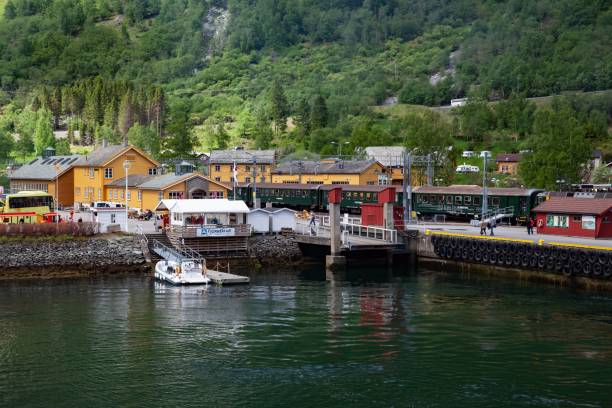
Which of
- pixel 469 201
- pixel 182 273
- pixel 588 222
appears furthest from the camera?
pixel 469 201

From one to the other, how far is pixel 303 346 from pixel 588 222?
29590mm

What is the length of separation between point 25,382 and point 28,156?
122 metres

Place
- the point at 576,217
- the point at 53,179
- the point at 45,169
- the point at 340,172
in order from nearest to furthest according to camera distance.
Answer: the point at 576,217, the point at 53,179, the point at 45,169, the point at 340,172

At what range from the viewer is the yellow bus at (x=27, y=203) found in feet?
224

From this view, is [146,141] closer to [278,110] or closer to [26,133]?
[26,133]

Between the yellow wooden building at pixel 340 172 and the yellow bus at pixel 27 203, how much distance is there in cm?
3854

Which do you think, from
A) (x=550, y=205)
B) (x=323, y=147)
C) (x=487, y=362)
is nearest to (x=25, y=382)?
(x=487, y=362)

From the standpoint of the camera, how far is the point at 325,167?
103 meters

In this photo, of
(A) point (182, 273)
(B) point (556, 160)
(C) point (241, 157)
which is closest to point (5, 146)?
(C) point (241, 157)

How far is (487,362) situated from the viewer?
33.7 meters

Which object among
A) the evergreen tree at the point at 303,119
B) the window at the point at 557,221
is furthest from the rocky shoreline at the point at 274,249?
the evergreen tree at the point at 303,119

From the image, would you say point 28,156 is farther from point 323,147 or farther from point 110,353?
point 110,353

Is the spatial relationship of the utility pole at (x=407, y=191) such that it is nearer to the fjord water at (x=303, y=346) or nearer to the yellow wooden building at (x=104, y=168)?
the fjord water at (x=303, y=346)

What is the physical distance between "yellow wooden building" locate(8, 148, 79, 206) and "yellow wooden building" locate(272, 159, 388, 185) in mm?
29028
